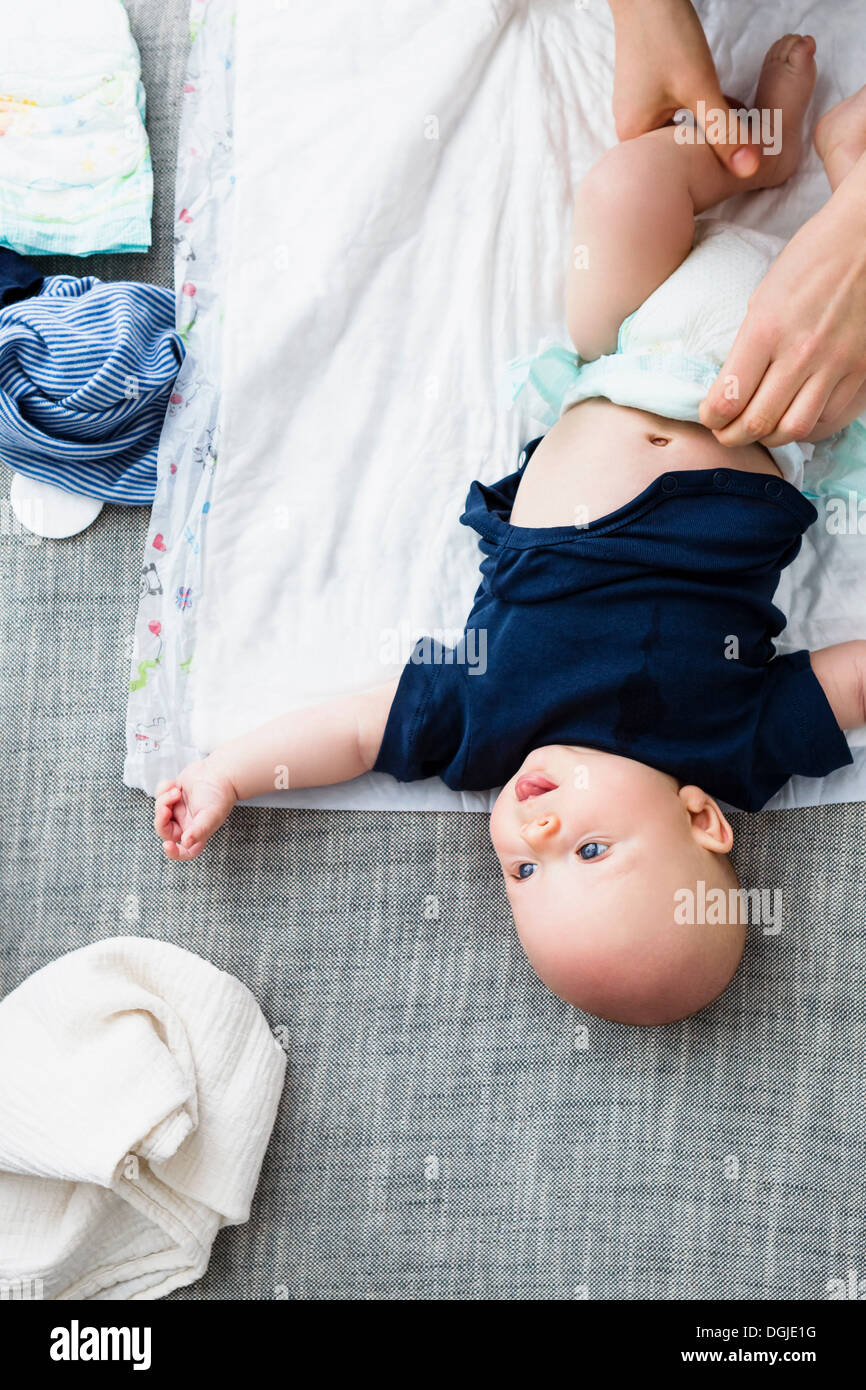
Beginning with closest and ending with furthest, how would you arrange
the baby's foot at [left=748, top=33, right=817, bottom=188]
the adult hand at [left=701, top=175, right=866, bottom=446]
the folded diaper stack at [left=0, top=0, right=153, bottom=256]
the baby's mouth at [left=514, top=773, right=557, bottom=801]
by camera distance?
1. the adult hand at [left=701, top=175, right=866, bottom=446]
2. the baby's mouth at [left=514, top=773, right=557, bottom=801]
3. the baby's foot at [left=748, top=33, right=817, bottom=188]
4. the folded diaper stack at [left=0, top=0, right=153, bottom=256]

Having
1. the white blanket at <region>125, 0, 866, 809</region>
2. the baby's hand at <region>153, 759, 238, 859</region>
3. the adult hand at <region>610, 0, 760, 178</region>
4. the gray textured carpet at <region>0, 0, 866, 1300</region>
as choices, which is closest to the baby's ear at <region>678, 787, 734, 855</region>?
the gray textured carpet at <region>0, 0, 866, 1300</region>

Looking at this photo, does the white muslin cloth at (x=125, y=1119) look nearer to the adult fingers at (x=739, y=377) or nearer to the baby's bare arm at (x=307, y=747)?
the baby's bare arm at (x=307, y=747)

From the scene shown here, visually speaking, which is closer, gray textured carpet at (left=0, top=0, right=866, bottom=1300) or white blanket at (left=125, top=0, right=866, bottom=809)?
gray textured carpet at (left=0, top=0, right=866, bottom=1300)

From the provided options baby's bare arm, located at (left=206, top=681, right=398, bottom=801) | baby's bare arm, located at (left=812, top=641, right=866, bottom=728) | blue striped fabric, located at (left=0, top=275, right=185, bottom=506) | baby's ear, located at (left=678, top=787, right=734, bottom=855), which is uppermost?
blue striped fabric, located at (left=0, top=275, right=185, bottom=506)

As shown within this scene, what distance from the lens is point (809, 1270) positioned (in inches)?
49.0

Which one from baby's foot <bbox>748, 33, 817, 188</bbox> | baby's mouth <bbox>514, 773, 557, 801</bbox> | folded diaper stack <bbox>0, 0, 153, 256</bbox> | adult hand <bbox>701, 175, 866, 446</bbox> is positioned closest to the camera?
adult hand <bbox>701, 175, 866, 446</bbox>

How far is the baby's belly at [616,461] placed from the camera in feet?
4.26

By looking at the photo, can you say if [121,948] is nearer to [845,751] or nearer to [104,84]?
[845,751]

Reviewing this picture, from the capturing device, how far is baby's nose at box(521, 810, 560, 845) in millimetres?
1185

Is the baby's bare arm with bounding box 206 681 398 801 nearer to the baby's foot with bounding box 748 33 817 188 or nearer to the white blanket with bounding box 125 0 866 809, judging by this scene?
the white blanket with bounding box 125 0 866 809

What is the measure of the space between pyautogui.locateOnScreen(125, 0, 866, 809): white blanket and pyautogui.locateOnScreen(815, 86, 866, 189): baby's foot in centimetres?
9

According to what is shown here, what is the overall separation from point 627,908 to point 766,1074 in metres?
0.30

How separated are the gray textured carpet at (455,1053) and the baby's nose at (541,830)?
19 cm
